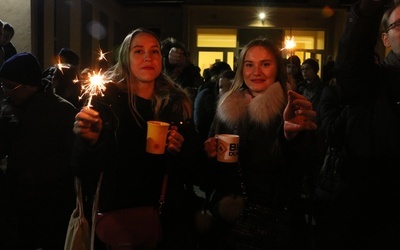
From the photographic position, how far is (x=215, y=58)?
20969 millimetres

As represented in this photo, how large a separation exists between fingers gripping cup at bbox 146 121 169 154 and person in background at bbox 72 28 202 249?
0.09 meters

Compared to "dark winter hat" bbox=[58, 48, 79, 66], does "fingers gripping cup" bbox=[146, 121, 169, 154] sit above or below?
below

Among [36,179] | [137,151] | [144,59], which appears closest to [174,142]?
[137,151]

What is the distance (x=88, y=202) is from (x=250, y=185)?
126 centimetres

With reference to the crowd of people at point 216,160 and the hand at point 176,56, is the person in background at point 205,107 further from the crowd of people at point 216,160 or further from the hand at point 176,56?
the crowd of people at point 216,160

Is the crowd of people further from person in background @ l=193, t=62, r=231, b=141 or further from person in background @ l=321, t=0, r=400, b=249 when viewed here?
person in background @ l=193, t=62, r=231, b=141

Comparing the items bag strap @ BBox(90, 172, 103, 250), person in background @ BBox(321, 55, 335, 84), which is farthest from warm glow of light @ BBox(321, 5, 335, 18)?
bag strap @ BBox(90, 172, 103, 250)

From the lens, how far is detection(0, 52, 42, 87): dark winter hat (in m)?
3.69

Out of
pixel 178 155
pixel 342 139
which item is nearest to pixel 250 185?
pixel 178 155

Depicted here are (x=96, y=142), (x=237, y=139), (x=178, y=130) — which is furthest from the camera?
(x=178, y=130)

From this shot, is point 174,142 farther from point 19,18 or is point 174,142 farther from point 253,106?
point 19,18

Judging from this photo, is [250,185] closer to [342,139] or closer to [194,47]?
[342,139]

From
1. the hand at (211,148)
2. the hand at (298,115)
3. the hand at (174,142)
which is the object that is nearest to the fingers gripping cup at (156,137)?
the hand at (174,142)

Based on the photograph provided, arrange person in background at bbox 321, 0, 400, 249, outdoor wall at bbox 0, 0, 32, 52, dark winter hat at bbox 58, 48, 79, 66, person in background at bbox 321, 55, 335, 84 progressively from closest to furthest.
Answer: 1. person in background at bbox 321, 0, 400, 249
2. dark winter hat at bbox 58, 48, 79, 66
3. person in background at bbox 321, 55, 335, 84
4. outdoor wall at bbox 0, 0, 32, 52
